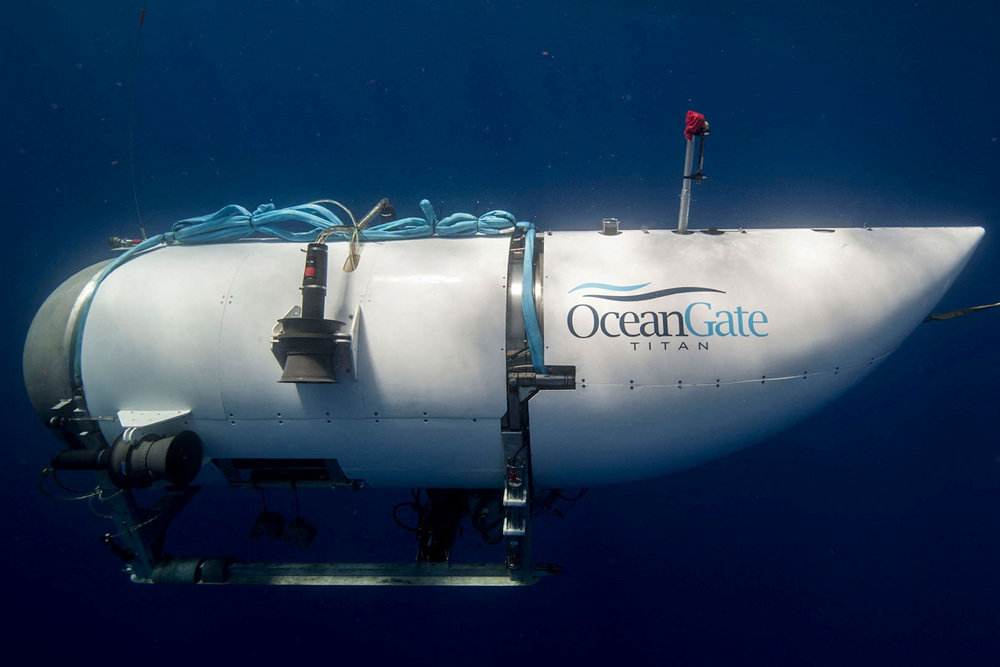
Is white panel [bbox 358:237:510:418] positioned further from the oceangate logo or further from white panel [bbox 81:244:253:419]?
white panel [bbox 81:244:253:419]

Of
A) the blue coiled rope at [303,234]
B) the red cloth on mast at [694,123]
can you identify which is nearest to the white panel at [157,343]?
the blue coiled rope at [303,234]

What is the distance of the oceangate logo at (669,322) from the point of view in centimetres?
158

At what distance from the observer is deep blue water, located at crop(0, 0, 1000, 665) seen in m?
2.59

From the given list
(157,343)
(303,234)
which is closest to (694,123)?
(303,234)

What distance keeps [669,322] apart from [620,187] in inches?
57.3

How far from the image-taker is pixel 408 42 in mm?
2643

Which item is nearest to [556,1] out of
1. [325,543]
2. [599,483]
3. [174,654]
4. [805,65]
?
[805,65]

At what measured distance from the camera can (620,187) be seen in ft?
8.98

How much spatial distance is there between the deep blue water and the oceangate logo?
4.33ft

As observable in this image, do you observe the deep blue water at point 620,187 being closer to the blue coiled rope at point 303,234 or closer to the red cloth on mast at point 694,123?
the blue coiled rope at point 303,234

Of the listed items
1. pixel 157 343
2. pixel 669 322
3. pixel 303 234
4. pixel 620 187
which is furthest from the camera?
pixel 620 187

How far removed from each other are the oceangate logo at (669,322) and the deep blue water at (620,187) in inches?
51.9

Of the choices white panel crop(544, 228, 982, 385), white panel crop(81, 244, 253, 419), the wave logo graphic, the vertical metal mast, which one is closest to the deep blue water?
the vertical metal mast

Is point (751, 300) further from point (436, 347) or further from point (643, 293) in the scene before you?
point (436, 347)
